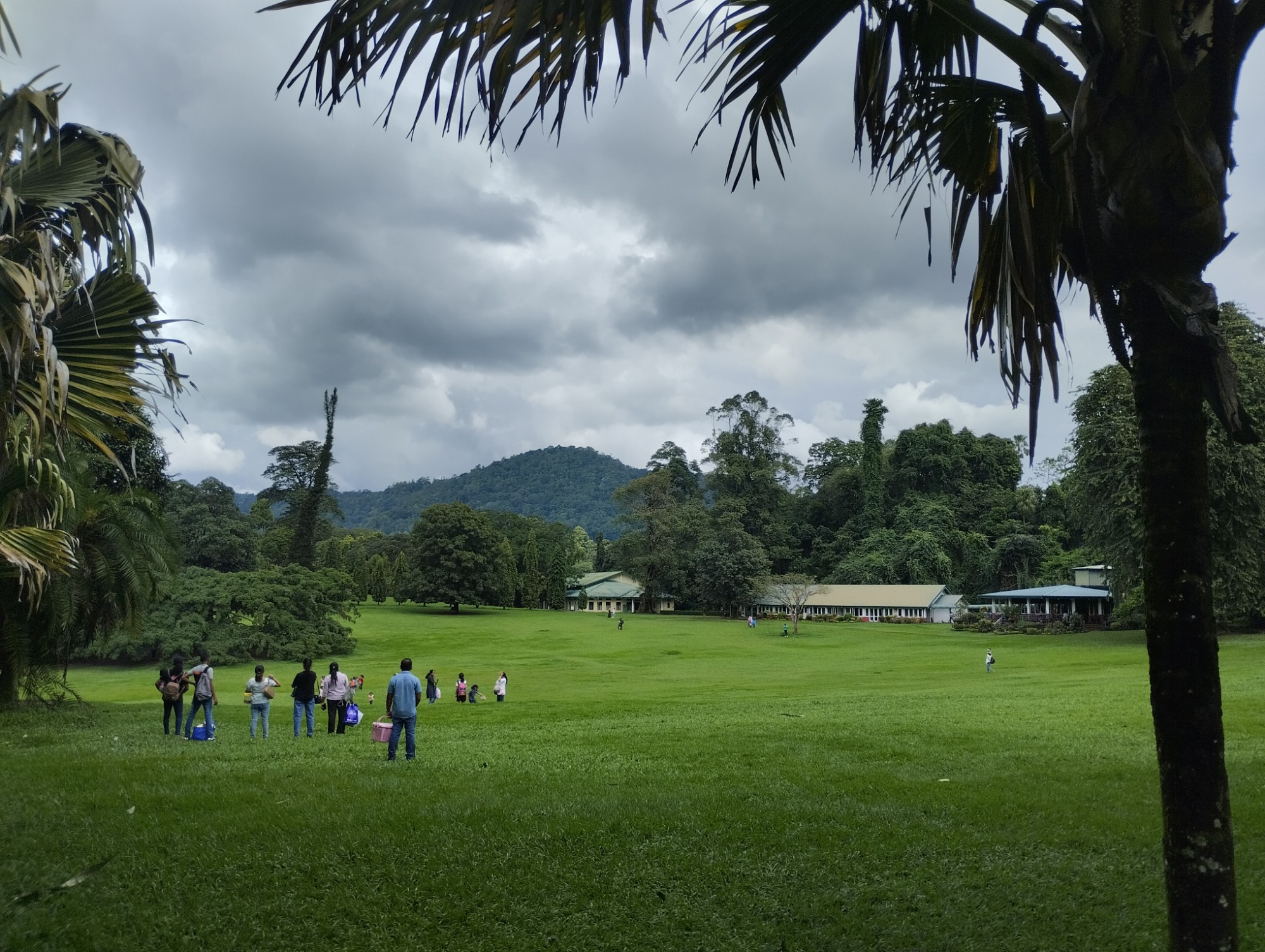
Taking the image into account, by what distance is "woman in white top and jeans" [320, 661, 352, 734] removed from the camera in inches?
626

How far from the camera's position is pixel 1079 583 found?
213ft

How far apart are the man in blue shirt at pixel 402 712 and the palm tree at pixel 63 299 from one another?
18.7ft

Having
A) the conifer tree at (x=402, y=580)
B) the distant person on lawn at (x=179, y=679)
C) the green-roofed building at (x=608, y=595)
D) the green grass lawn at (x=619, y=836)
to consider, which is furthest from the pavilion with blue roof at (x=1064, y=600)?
the distant person on lawn at (x=179, y=679)

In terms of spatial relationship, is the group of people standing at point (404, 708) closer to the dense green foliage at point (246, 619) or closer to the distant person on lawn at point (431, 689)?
the distant person on lawn at point (431, 689)

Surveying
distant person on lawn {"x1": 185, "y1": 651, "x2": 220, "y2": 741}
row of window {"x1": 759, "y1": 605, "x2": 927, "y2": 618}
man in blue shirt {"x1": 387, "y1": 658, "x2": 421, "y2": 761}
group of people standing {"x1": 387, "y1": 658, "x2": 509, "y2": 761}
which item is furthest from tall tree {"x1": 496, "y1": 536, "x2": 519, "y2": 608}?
man in blue shirt {"x1": 387, "y1": 658, "x2": 421, "y2": 761}

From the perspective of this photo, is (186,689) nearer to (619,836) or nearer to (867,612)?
(619,836)

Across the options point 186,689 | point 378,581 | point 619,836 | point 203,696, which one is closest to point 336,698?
point 203,696

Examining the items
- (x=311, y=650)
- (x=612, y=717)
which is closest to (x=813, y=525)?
(x=311, y=650)

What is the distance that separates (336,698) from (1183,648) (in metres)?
14.7

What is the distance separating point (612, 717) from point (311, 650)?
3315 cm

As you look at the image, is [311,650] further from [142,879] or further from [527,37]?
[527,37]

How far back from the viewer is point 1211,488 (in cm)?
3719

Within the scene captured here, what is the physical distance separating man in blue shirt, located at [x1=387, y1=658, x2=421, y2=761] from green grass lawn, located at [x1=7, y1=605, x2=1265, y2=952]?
1.07ft

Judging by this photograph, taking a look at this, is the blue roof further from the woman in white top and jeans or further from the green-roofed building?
the woman in white top and jeans
